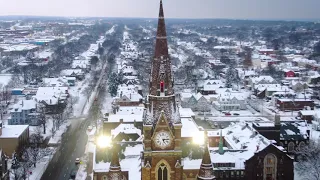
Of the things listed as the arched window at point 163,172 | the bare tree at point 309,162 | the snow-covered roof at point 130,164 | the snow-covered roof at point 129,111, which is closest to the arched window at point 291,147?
the bare tree at point 309,162

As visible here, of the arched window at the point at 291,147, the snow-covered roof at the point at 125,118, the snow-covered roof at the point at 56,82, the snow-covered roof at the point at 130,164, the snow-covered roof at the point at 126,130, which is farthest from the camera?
the snow-covered roof at the point at 56,82

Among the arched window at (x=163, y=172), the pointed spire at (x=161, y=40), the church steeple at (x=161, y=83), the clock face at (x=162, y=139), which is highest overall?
the pointed spire at (x=161, y=40)

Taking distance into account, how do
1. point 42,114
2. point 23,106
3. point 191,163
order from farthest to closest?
point 23,106 → point 42,114 → point 191,163

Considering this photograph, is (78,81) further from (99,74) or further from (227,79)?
(227,79)

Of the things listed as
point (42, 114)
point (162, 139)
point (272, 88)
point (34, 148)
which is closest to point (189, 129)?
point (34, 148)

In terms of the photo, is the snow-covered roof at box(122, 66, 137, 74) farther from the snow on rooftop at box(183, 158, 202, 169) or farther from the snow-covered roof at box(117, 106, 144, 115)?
the snow on rooftop at box(183, 158, 202, 169)

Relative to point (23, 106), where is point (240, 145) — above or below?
above

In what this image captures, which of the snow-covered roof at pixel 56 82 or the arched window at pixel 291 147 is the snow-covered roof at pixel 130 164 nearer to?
the arched window at pixel 291 147

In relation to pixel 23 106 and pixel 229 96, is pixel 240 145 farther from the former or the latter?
pixel 23 106
